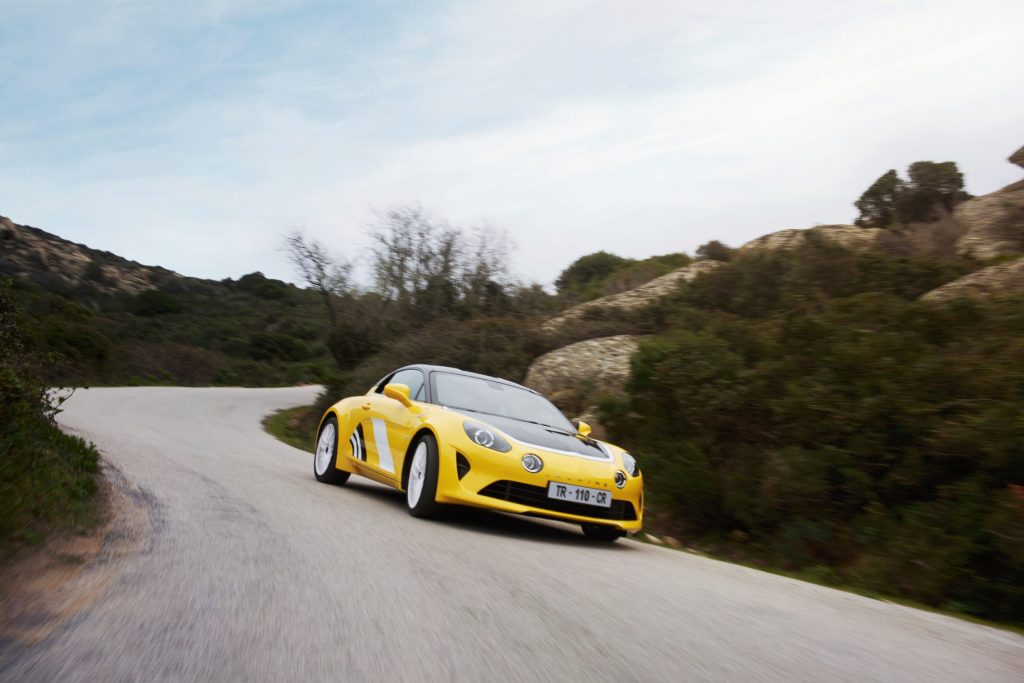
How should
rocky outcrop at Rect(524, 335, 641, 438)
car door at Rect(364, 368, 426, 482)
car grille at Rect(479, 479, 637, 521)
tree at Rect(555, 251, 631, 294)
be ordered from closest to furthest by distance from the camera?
car grille at Rect(479, 479, 637, 521), car door at Rect(364, 368, 426, 482), rocky outcrop at Rect(524, 335, 641, 438), tree at Rect(555, 251, 631, 294)

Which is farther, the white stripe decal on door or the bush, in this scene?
the bush

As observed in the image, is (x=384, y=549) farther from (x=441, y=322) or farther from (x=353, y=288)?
(x=353, y=288)

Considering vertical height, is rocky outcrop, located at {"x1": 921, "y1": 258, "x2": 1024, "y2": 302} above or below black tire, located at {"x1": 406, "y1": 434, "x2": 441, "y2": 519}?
above

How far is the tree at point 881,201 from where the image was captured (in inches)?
884

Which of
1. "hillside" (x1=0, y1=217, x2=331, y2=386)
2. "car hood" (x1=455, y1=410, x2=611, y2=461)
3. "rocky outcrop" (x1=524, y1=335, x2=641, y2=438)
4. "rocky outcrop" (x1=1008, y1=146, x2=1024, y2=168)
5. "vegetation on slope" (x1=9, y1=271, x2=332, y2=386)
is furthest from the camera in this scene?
"hillside" (x1=0, y1=217, x2=331, y2=386)

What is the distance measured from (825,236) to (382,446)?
12.1 m

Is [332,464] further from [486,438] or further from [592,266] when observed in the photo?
[592,266]

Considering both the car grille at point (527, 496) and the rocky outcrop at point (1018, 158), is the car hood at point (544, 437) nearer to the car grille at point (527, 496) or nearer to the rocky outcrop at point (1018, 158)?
the car grille at point (527, 496)

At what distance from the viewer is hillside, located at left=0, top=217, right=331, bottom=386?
4006 centimetres

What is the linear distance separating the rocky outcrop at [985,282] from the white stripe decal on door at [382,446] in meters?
7.34

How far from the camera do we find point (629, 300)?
21906 mm

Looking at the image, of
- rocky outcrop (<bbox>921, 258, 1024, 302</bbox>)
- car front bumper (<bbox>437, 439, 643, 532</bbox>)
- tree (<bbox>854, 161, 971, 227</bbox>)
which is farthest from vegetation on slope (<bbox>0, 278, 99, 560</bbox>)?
tree (<bbox>854, 161, 971, 227</bbox>)

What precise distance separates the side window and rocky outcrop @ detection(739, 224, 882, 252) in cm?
1004

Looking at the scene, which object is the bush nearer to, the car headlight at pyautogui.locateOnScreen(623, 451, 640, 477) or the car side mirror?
the car side mirror
